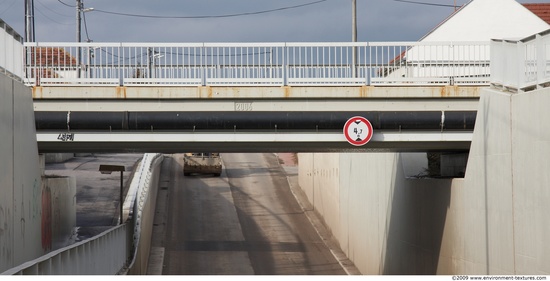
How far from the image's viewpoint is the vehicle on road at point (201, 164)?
6606 centimetres

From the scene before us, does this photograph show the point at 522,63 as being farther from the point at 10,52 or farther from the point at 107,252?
the point at 10,52

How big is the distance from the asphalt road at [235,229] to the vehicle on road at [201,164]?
52 cm

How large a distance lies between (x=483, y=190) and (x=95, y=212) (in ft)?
72.1

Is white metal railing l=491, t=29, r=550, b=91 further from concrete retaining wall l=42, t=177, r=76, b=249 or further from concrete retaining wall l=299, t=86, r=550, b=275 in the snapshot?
concrete retaining wall l=42, t=177, r=76, b=249

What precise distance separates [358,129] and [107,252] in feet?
21.6

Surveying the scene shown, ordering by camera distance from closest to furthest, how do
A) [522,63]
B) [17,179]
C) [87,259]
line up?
[87,259], [17,179], [522,63]

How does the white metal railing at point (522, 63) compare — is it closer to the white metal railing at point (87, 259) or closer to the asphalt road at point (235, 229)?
the white metal railing at point (87, 259)

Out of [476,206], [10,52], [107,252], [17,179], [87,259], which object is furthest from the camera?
[107,252]

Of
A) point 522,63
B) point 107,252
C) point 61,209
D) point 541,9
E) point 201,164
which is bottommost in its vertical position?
point 107,252

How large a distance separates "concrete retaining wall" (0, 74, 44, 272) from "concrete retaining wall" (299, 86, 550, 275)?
8.93 metres

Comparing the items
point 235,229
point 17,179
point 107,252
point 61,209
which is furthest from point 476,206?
point 235,229

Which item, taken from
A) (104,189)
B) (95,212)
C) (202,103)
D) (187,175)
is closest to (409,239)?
(202,103)

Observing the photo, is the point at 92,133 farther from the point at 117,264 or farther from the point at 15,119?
the point at 15,119

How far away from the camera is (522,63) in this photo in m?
19.5
